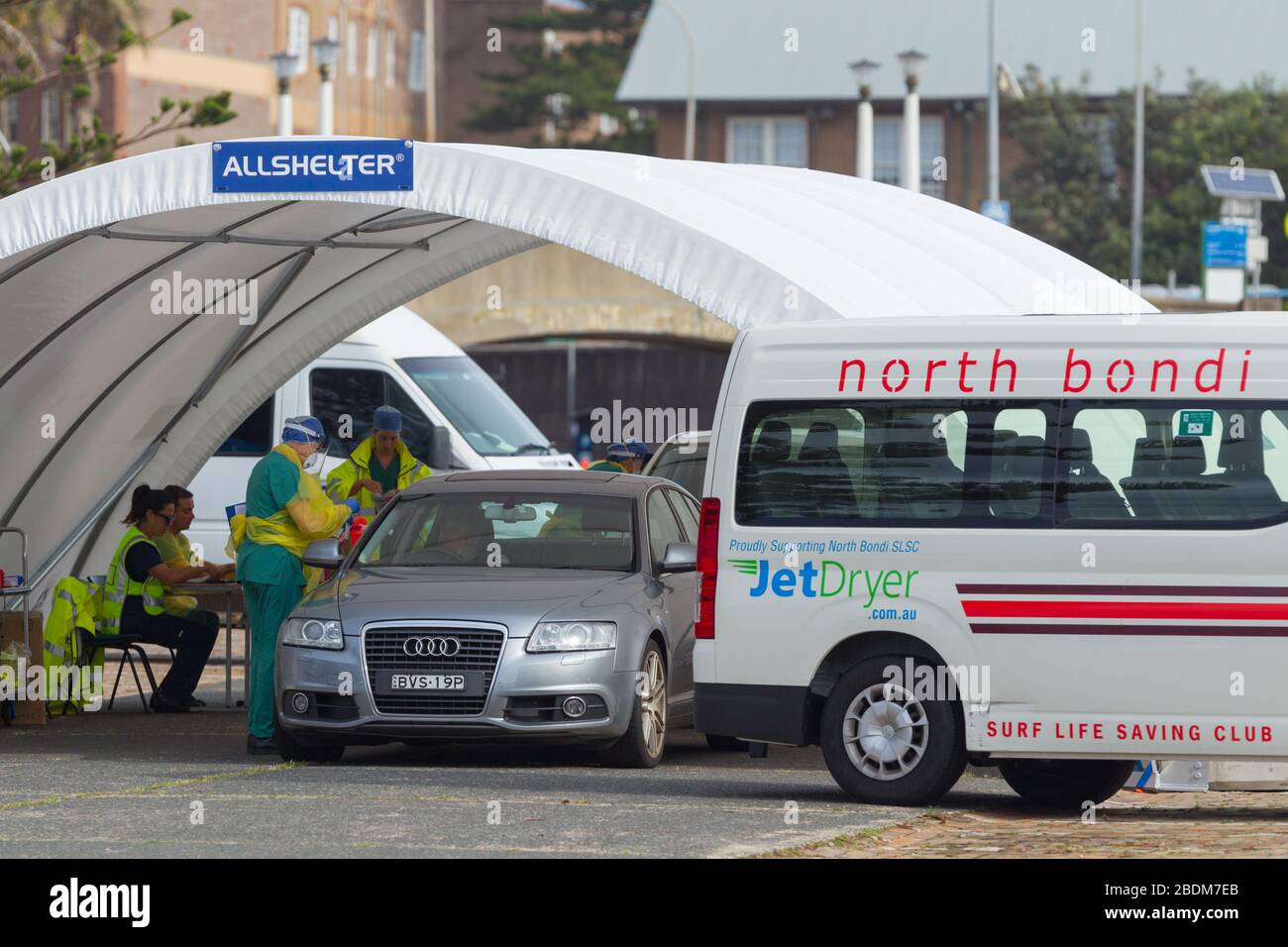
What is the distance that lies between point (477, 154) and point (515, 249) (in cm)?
418

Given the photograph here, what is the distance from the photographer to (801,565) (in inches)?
445

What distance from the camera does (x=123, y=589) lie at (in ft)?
55.0

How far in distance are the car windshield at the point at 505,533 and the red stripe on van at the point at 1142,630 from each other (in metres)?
3.14

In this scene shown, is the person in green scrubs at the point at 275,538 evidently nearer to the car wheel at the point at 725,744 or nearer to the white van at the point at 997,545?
the car wheel at the point at 725,744

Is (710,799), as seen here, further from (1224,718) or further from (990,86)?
(990,86)

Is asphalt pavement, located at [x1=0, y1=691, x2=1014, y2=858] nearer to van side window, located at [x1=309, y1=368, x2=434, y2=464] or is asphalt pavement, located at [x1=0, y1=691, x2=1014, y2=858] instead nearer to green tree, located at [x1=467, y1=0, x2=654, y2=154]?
van side window, located at [x1=309, y1=368, x2=434, y2=464]

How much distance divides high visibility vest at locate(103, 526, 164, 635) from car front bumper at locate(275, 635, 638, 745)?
4.14 meters

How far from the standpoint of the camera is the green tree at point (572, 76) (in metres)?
76.2

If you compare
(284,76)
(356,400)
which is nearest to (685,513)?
(356,400)

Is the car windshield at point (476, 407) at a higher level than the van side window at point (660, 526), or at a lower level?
higher

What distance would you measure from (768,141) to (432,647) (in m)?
54.3

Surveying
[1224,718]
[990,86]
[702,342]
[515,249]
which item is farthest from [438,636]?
[990,86]

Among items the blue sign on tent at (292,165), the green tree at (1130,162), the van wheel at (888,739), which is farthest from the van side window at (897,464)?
the green tree at (1130,162)
